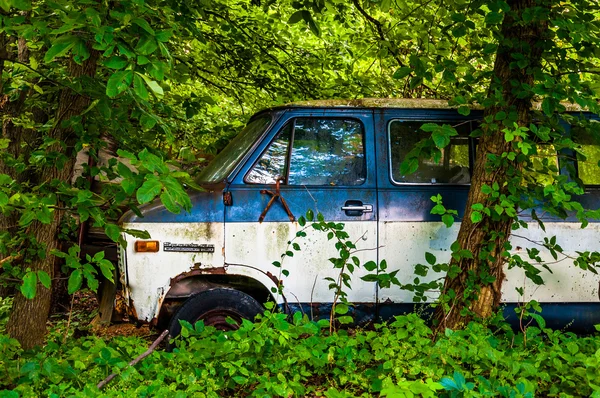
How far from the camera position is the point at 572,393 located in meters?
3.65

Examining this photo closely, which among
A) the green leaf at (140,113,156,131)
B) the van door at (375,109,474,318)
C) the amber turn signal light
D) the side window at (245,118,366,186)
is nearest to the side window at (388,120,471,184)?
the van door at (375,109,474,318)

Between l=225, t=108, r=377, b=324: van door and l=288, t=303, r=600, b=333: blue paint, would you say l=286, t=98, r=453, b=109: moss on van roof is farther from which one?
l=288, t=303, r=600, b=333: blue paint

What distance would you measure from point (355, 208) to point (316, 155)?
56 centimetres

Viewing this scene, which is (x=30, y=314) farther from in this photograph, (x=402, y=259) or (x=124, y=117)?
(x=402, y=259)

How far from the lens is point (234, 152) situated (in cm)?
559

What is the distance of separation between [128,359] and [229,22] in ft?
14.9

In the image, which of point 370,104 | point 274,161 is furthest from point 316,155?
point 370,104

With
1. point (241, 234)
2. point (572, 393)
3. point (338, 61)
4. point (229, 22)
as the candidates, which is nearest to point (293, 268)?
point (241, 234)

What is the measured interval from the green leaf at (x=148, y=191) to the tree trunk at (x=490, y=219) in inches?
101

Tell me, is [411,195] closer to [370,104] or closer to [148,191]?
[370,104]

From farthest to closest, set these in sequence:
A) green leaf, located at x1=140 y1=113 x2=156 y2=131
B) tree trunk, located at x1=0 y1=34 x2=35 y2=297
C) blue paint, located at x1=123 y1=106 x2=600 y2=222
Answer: tree trunk, located at x1=0 y1=34 x2=35 y2=297
blue paint, located at x1=123 y1=106 x2=600 y2=222
green leaf, located at x1=140 y1=113 x2=156 y2=131

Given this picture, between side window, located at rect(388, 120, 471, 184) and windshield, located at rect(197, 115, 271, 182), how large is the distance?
3.66ft

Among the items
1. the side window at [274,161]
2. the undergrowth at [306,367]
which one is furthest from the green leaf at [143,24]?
the side window at [274,161]

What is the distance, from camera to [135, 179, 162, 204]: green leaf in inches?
113
